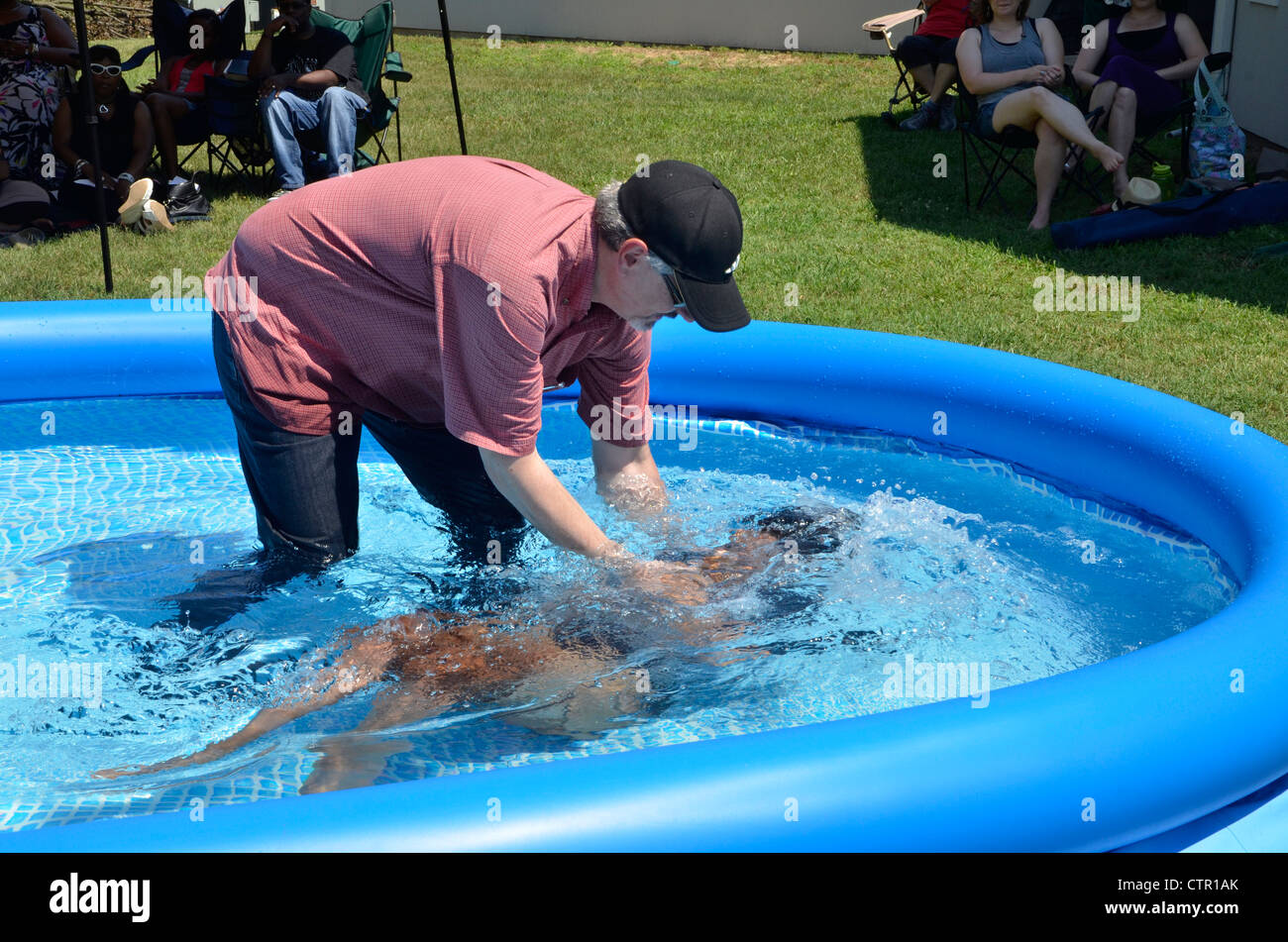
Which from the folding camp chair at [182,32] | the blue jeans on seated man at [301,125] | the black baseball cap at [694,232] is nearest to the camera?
the black baseball cap at [694,232]

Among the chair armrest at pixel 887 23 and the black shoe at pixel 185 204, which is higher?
the chair armrest at pixel 887 23

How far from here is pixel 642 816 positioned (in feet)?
6.22

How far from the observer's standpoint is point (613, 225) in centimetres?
219

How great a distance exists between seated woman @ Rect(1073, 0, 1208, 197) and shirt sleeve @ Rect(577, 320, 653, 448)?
15.5 ft

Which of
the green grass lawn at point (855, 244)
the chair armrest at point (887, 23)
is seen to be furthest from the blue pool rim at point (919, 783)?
the chair armrest at point (887, 23)

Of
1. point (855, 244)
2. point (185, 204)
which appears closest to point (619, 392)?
point (855, 244)

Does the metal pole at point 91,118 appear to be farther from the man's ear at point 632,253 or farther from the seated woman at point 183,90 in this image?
the man's ear at point 632,253

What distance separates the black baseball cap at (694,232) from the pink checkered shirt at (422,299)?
16cm

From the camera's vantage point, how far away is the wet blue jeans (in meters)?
2.56

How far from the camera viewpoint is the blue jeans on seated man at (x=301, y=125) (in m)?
7.31

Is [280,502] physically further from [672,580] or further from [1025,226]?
[1025,226]

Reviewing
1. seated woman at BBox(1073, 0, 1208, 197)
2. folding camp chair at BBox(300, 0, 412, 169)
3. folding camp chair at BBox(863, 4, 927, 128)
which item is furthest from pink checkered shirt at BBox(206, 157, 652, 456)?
folding camp chair at BBox(863, 4, 927, 128)
